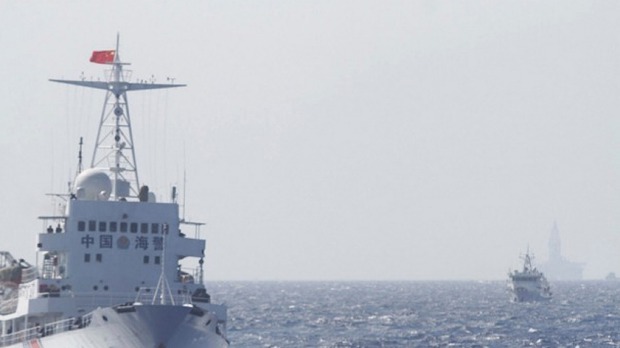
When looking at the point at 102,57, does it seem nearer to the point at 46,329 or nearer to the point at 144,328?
the point at 46,329

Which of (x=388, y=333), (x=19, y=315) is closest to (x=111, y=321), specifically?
(x=19, y=315)

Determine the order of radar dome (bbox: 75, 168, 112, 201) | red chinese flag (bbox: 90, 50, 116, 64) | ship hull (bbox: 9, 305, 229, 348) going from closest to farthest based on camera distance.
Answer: ship hull (bbox: 9, 305, 229, 348) → radar dome (bbox: 75, 168, 112, 201) → red chinese flag (bbox: 90, 50, 116, 64)

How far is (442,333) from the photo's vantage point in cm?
13212

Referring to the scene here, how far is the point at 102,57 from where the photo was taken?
69312 millimetres

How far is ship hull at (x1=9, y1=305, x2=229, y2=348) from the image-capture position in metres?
55.2

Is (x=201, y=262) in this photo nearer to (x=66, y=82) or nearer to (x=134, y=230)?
(x=134, y=230)

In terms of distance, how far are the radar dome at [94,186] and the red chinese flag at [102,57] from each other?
5.85 m

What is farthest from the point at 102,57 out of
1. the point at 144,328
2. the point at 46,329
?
the point at 144,328

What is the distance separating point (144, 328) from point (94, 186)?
12.6 m

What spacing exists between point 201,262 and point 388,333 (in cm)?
6798

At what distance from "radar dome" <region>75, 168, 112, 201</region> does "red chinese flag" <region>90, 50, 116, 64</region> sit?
585cm

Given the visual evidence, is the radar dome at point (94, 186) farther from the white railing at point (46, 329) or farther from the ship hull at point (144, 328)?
the ship hull at point (144, 328)

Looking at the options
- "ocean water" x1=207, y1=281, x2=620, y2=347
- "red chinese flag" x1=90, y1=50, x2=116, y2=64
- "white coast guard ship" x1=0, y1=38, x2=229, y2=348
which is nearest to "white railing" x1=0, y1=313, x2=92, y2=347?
"white coast guard ship" x1=0, y1=38, x2=229, y2=348

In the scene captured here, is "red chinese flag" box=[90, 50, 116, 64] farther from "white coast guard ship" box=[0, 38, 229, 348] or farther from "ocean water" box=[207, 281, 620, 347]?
"ocean water" box=[207, 281, 620, 347]
